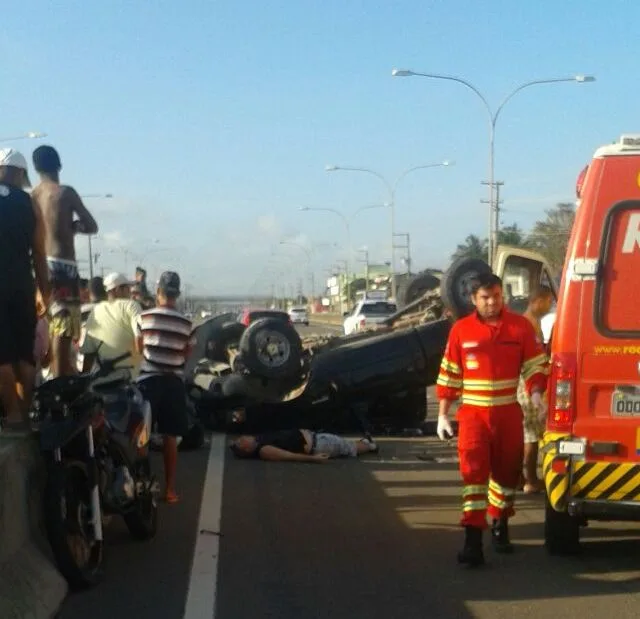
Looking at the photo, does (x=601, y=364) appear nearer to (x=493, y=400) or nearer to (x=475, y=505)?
(x=493, y=400)

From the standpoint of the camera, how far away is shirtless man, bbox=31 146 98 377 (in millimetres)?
8188

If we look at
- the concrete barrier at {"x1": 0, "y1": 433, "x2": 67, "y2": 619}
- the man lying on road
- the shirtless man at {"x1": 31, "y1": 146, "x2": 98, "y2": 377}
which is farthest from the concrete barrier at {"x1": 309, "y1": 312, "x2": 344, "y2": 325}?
the concrete barrier at {"x1": 0, "y1": 433, "x2": 67, "y2": 619}

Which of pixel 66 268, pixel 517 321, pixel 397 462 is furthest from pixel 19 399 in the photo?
pixel 397 462

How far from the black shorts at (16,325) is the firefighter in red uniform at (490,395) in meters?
2.65

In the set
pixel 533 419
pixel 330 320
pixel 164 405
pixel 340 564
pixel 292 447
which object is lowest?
pixel 330 320

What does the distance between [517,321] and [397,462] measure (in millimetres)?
4294

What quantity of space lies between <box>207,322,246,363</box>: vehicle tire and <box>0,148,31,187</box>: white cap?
8.93 meters

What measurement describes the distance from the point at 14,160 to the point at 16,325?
1062mm

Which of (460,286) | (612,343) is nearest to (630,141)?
(612,343)

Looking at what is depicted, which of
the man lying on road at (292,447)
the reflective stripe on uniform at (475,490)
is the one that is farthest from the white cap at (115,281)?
the reflective stripe on uniform at (475,490)

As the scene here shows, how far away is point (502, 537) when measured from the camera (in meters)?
7.22

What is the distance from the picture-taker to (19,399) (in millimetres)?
6656

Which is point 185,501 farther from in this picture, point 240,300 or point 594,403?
point 240,300

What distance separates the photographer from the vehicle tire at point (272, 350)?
535 inches
